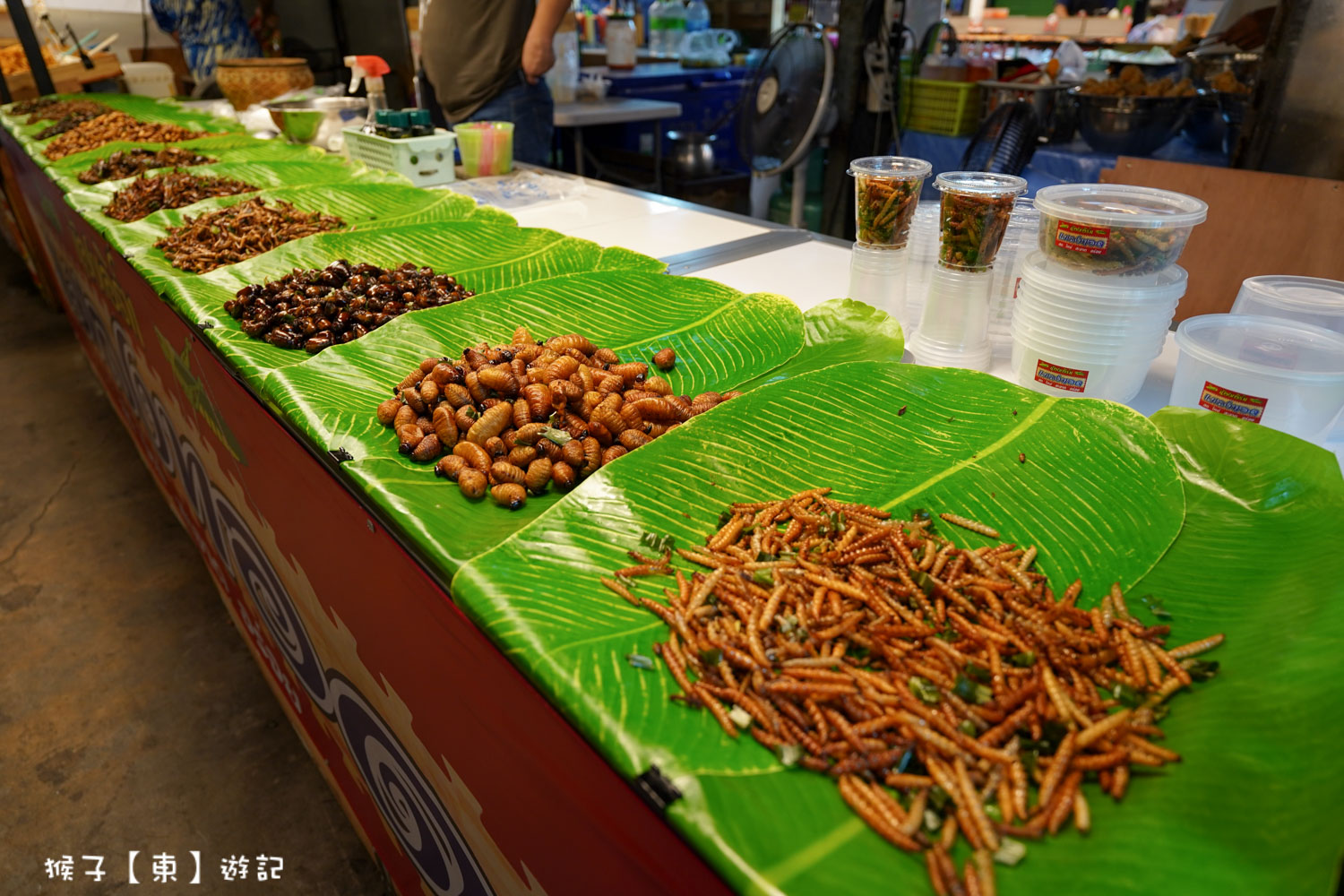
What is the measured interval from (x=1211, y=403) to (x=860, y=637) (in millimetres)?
763

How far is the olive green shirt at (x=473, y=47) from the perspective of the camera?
11.8 feet

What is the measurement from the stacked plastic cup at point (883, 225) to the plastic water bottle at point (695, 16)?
8.08 meters

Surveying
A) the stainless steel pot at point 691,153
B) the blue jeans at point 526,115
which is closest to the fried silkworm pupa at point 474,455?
the blue jeans at point 526,115

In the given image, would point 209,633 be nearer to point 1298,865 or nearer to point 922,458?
point 922,458

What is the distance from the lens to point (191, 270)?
2.05m

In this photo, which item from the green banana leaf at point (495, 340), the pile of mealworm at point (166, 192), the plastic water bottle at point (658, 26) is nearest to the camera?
the green banana leaf at point (495, 340)

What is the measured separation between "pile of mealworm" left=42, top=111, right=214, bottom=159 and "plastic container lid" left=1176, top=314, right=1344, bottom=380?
Result: 432 centimetres

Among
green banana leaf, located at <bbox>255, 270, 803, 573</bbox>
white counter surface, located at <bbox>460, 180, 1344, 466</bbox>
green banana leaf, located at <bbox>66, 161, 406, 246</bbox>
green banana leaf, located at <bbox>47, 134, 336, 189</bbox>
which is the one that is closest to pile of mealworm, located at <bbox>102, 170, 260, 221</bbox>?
green banana leaf, located at <bbox>66, 161, 406, 246</bbox>

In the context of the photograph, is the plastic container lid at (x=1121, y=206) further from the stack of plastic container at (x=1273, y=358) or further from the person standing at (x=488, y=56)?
the person standing at (x=488, y=56)

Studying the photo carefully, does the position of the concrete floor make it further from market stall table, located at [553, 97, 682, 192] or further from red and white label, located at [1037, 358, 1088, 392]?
market stall table, located at [553, 97, 682, 192]

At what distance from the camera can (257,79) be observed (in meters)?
4.20

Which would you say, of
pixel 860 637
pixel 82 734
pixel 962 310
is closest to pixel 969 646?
pixel 860 637

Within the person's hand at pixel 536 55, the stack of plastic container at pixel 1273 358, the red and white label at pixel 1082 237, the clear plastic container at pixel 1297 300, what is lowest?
the stack of plastic container at pixel 1273 358

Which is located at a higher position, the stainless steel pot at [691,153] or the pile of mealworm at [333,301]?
A: the pile of mealworm at [333,301]
